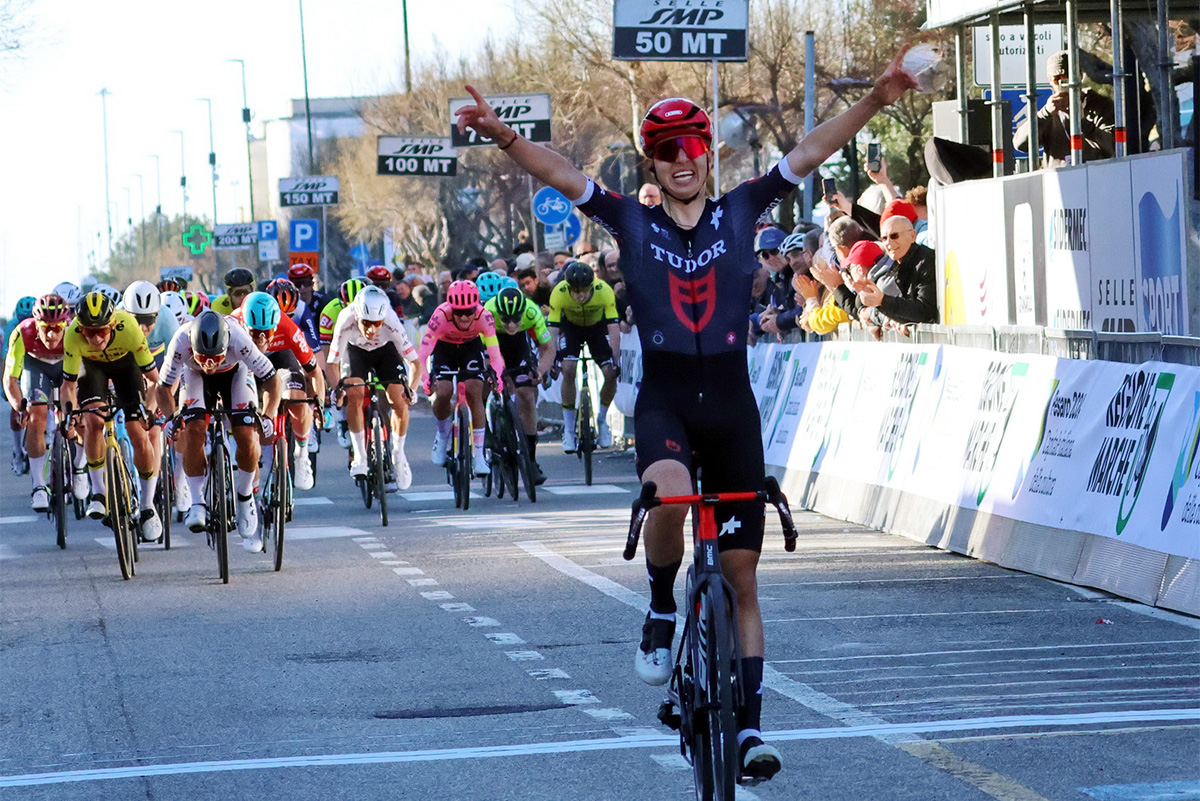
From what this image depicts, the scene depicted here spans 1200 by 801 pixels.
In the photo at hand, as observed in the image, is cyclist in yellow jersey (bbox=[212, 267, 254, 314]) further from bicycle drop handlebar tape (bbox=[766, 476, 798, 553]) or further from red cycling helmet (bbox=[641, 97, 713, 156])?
bicycle drop handlebar tape (bbox=[766, 476, 798, 553])

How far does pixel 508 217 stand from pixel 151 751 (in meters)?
61.2

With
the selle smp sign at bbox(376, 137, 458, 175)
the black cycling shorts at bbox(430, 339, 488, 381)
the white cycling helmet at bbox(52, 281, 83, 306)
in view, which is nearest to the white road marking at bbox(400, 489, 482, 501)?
the black cycling shorts at bbox(430, 339, 488, 381)

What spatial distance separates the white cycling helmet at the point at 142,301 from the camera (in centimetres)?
1617

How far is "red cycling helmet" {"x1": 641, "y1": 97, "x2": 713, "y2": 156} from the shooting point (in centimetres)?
681

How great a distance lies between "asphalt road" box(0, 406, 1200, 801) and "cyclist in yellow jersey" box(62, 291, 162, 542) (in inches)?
24.7

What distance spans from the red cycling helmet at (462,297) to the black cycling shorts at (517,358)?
1.43 m

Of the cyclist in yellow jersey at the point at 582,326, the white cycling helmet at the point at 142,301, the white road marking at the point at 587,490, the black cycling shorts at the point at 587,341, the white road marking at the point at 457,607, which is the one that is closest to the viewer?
the white road marking at the point at 457,607

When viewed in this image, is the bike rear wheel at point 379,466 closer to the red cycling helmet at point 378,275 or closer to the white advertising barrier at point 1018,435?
the white advertising barrier at point 1018,435

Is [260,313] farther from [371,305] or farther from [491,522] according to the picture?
[491,522]

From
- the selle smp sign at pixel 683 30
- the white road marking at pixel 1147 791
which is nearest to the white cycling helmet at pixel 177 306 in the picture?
the selle smp sign at pixel 683 30

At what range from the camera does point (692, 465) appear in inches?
264

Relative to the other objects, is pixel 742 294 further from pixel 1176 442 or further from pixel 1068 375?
pixel 1068 375

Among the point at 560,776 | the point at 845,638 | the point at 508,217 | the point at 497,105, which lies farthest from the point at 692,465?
the point at 508,217

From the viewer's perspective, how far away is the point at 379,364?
→ 1870 centimetres
